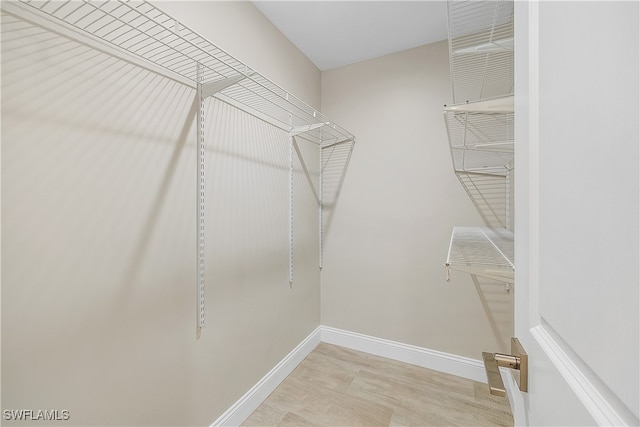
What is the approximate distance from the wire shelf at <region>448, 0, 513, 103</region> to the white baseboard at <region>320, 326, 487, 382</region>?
1.76 m

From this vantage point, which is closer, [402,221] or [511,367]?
[511,367]

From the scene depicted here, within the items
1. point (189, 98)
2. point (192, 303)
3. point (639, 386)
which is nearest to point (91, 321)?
point (192, 303)

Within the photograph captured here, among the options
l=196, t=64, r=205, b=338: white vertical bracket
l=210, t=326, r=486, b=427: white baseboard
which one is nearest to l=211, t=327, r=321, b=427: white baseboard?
l=210, t=326, r=486, b=427: white baseboard

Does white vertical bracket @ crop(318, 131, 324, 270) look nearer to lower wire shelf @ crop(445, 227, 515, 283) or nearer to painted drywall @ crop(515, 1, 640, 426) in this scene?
lower wire shelf @ crop(445, 227, 515, 283)

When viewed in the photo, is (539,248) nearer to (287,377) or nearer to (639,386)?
(639,386)

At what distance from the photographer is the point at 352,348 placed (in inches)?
89.4

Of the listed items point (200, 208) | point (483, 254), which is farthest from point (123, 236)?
point (483, 254)

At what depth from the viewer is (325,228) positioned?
241 centimetres

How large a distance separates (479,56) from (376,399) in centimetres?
210

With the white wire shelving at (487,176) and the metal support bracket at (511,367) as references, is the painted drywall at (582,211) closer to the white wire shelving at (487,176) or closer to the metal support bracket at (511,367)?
the metal support bracket at (511,367)

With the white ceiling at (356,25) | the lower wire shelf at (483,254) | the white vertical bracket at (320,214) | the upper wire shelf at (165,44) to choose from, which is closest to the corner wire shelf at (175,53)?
the upper wire shelf at (165,44)

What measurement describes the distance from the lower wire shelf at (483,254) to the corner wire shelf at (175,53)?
3.38 feet

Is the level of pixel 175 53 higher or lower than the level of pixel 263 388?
higher

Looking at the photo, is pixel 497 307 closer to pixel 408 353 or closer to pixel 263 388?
pixel 408 353
